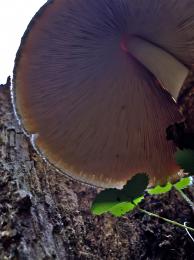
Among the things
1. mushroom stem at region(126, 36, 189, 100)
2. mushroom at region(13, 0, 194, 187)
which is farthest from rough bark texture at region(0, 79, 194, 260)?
mushroom stem at region(126, 36, 189, 100)

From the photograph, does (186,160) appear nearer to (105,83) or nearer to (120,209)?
(120,209)

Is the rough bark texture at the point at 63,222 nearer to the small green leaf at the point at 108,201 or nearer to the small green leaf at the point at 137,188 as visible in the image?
the small green leaf at the point at 108,201

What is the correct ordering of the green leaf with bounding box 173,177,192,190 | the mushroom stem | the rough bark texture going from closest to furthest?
1. the rough bark texture
2. the green leaf with bounding box 173,177,192,190
3. the mushroom stem

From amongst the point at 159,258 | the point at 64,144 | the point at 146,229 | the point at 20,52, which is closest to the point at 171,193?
the point at 146,229

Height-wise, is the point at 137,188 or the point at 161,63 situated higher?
the point at 161,63

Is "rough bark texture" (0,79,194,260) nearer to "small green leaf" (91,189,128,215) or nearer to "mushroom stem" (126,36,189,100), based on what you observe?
"small green leaf" (91,189,128,215)

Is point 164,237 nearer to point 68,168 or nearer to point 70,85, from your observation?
point 68,168

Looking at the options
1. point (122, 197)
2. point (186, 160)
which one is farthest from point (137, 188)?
point (186, 160)
